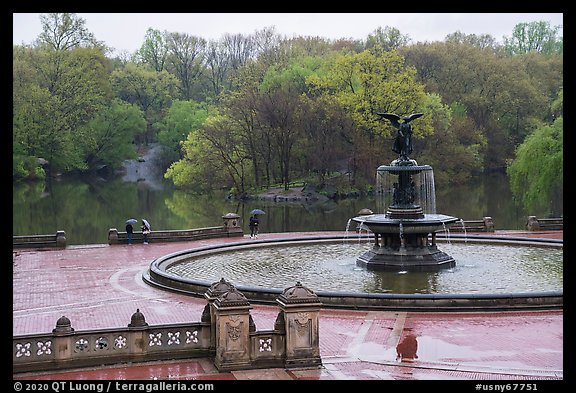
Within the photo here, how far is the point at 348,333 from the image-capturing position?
19219mm

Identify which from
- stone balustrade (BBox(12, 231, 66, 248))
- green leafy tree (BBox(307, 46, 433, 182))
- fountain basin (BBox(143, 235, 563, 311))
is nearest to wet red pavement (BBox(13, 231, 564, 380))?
fountain basin (BBox(143, 235, 563, 311))

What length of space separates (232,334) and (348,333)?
13.2 feet

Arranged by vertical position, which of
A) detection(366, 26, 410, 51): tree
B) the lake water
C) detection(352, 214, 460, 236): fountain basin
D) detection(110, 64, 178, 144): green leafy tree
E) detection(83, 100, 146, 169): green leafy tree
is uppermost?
detection(366, 26, 410, 51): tree

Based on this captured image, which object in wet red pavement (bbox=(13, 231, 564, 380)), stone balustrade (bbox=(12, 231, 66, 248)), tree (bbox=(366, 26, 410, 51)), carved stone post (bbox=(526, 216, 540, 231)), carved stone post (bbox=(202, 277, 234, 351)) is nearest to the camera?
wet red pavement (bbox=(13, 231, 564, 380))

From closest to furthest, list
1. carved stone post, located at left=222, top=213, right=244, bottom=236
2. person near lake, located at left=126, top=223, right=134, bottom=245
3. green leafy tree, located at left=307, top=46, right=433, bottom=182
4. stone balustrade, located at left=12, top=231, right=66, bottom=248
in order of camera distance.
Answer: stone balustrade, located at left=12, top=231, right=66, bottom=248 → person near lake, located at left=126, top=223, right=134, bottom=245 → carved stone post, located at left=222, top=213, right=244, bottom=236 → green leafy tree, located at left=307, top=46, right=433, bottom=182

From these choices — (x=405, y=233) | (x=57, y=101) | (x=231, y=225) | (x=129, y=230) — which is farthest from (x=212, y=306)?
(x=57, y=101)

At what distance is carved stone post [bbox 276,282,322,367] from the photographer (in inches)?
640

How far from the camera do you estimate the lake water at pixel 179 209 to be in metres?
55.5

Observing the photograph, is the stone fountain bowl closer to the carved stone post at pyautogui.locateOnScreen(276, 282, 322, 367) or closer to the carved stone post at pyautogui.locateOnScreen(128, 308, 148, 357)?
the carved stone post at pyautogui.locateOnScreen(276, 282, 322, 367)

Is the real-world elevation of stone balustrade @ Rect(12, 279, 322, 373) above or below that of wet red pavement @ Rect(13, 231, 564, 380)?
above

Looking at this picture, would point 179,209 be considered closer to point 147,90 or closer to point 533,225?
point 533,225

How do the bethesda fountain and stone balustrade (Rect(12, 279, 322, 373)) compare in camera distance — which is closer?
stone balustrade (Rect(12, 279, 322, 373))

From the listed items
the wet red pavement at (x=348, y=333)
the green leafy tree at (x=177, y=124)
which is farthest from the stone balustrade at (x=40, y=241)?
the green leafy tree at (x=177, y=124)

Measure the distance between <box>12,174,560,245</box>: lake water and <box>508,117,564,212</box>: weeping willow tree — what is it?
3.44m
